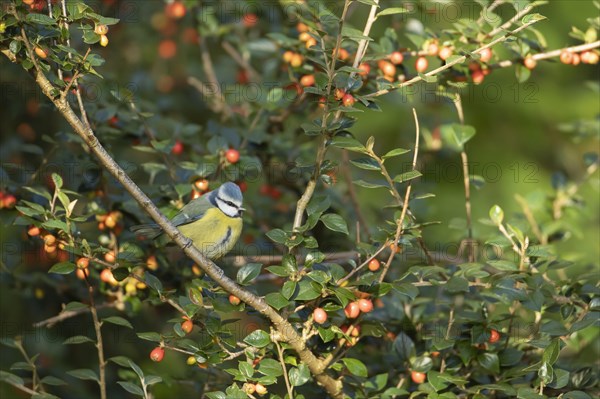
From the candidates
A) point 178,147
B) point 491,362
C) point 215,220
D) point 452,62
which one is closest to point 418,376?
point 491,362

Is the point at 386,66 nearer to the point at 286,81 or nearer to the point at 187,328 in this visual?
the point at 286,81

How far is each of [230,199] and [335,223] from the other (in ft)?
2.89

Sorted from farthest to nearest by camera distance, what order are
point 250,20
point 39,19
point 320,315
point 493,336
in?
1. point 250,20
2. point 493,336
3. point 320,315
4. point 39,19

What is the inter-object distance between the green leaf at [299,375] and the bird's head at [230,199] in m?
1.01

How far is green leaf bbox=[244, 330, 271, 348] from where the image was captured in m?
2.20

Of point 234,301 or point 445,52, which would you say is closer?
point 234,301

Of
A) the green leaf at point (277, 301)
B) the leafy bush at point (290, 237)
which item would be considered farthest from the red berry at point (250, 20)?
the green leaf at point (277, 301)

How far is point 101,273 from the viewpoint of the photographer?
2818 millimetres

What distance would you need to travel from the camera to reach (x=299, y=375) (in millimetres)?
2230

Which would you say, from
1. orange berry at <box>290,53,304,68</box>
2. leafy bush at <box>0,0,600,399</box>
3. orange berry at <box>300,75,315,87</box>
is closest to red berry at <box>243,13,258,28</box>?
leafy bush at <box>0,0,600,399</box>

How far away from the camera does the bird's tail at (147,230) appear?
9.46 feet

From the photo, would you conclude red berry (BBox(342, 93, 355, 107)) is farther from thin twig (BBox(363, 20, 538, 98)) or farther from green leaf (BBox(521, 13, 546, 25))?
green leaf (BBox(521, 13, 546, 25))

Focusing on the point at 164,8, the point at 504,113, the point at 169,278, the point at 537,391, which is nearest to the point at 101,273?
the point at 169,278

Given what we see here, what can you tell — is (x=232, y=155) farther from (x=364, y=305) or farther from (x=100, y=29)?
(x=364, y=305)
